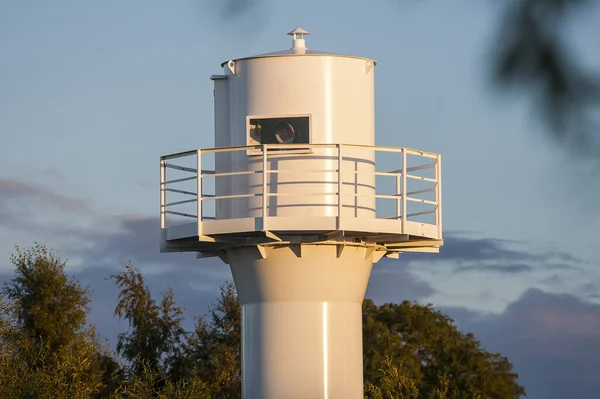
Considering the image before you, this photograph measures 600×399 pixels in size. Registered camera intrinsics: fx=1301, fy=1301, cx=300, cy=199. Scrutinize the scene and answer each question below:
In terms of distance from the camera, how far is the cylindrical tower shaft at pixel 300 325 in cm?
1997

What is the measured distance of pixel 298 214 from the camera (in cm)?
1981

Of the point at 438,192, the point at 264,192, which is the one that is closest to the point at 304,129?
the point at 264,192

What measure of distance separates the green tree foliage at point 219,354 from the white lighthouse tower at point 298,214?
16230 millimetres

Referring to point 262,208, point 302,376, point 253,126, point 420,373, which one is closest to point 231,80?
point 253,126

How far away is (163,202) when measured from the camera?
20.4 m

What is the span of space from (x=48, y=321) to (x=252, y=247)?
54.9ft

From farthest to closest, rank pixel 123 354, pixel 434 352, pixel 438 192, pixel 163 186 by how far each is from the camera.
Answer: pixel 434 352
pixel 123 354
pixel 163 186
pixel 438 192

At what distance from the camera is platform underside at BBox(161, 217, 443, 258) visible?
62.5ft

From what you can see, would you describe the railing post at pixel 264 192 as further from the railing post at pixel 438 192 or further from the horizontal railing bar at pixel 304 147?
the railing post at pixel 438 192

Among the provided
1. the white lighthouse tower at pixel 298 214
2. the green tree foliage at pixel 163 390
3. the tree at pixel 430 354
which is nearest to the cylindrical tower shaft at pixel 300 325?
the white lighthouse tower at pixel 298 214

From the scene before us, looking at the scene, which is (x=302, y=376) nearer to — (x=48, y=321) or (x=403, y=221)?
(x=403, y=221)

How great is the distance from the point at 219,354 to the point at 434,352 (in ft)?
58.4

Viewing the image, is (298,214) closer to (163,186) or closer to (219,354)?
(163,186)

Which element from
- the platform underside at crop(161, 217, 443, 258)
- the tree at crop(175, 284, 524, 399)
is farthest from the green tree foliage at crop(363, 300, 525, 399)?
the platform underside at crop(161, 217, 443, 258)
